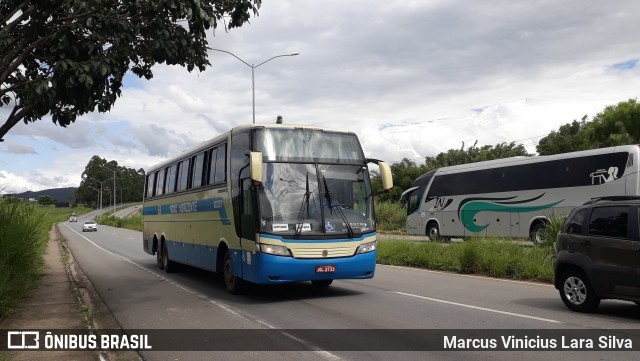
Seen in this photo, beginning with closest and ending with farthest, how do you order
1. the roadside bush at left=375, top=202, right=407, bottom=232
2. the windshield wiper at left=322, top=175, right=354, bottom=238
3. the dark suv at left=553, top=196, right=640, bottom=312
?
1. the dark suv at left=553, top=196, right=640, bottom=312
2. the windshield wiper at left=322, top=175, right=354, bottom=238
3. the roadside bush at left=375, top=202, right=407, bottom=232

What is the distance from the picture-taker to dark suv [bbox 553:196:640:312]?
8.12 meters

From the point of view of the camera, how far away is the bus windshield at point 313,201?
10.2 m

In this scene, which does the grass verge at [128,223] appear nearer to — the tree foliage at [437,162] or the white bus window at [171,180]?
the tree foliage at [437,162]

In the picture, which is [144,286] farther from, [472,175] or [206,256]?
[472,175]

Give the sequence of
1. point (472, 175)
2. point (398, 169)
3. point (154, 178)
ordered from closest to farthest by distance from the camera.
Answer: point (154, 178) < point (472, 175) < point (398, 169)

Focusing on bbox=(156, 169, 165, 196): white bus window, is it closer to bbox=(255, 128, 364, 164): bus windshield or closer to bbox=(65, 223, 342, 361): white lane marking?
bbox=(65, 223, 342, 361): white lane marking

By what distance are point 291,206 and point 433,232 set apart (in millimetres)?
20564

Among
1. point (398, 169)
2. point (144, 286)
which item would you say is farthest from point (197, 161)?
point (398, 169)

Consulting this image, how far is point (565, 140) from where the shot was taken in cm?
5016

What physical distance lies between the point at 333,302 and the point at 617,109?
38.0m

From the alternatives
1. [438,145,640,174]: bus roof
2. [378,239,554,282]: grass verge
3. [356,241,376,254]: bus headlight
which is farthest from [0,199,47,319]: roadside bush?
[438,145,640,174]: bus roof

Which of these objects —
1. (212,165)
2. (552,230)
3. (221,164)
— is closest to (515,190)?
(552,230)

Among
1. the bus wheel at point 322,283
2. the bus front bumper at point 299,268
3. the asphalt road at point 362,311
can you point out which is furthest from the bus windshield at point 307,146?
the bus wheel at point 322,283

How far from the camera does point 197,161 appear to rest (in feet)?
46.9
